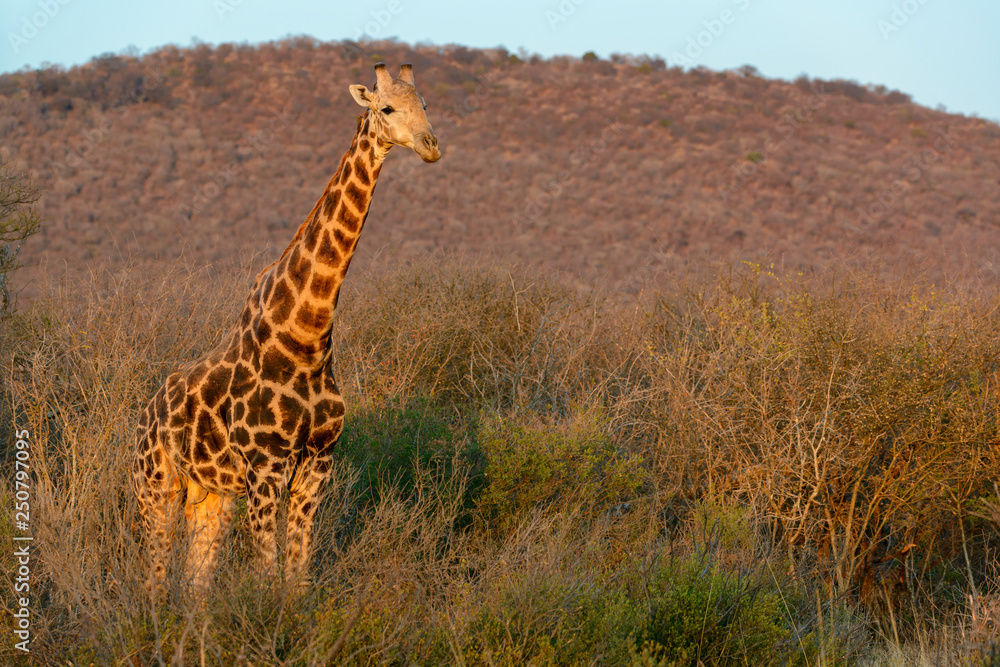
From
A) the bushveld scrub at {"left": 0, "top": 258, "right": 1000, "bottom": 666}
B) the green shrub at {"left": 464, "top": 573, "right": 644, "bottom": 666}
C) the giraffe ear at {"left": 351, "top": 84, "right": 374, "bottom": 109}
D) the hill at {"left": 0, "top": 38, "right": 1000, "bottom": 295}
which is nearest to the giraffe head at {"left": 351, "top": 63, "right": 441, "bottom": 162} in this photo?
the giraffe ear at {"left": 351, "top": 84, "right": 374, "bottom": 109}

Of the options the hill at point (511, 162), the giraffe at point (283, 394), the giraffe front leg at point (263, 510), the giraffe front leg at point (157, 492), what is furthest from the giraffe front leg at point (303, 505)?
the hill at point (511, 162)

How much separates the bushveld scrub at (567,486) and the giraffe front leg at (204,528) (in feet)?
0.43

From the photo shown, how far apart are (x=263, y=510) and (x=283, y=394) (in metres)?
0.58

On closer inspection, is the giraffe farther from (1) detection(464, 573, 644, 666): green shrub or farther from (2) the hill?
(2) the hill

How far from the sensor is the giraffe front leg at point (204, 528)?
152 inches

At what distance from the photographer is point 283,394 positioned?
12.9 ft

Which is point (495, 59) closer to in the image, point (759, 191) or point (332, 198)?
point (759, 191)

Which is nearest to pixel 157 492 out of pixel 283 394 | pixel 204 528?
pixel 204 528

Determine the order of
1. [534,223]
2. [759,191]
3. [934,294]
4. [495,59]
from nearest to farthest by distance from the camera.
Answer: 1. [934,294]
2. [534,223]
3. [759,191]
4. [495,59]

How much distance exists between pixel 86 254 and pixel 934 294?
16157 mm

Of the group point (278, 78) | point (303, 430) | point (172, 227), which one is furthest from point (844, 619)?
point (278, 78)

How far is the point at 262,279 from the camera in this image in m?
4.32

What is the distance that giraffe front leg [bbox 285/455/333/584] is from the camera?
4.03m

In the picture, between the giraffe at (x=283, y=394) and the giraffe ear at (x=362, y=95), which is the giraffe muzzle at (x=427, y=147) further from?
the giraffe ear at (x=362, y=95)
